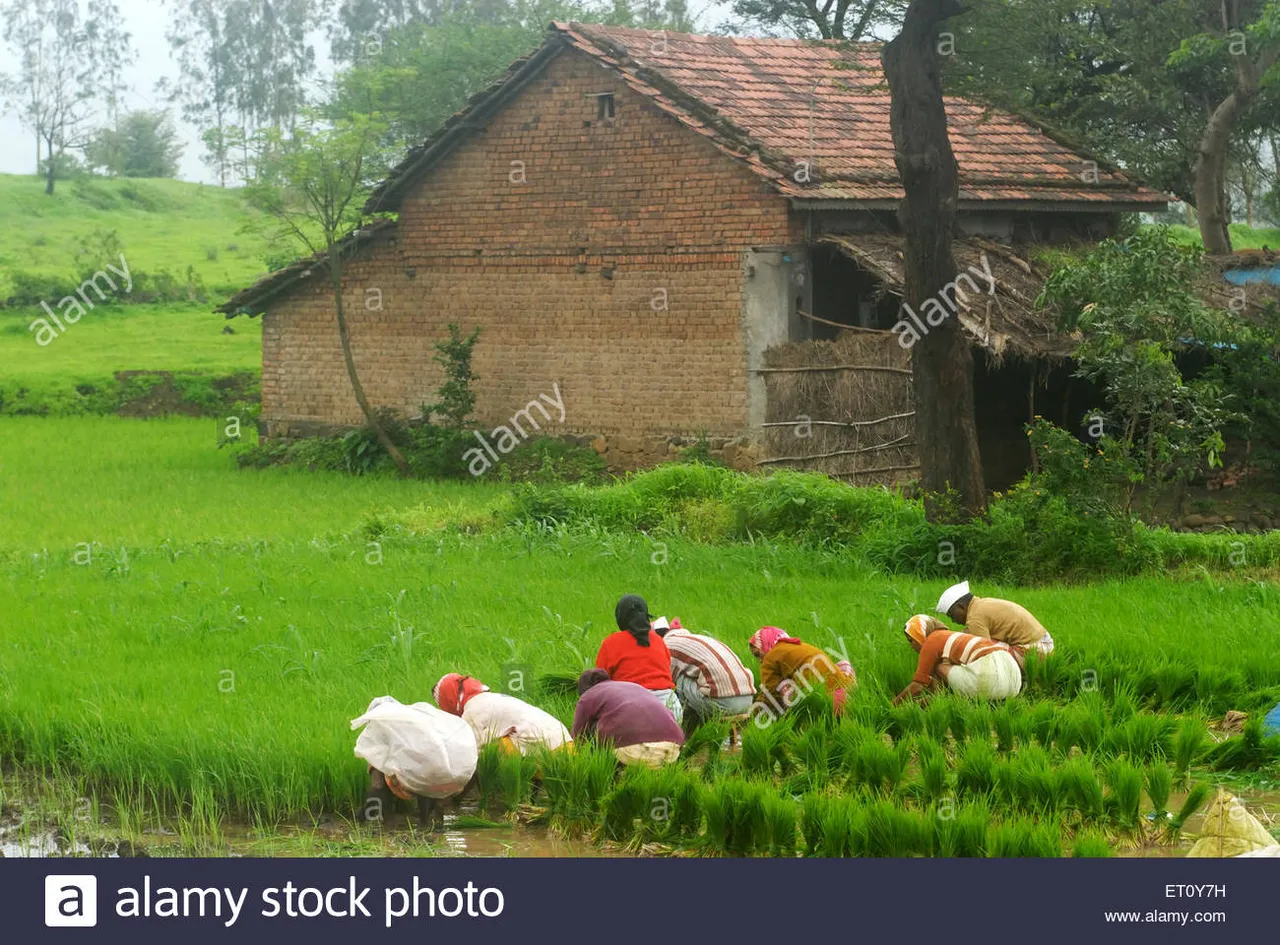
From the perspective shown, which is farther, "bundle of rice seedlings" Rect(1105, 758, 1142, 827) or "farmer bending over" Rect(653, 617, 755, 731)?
"farmer bending over" Rect(653, 617, 755, 731)

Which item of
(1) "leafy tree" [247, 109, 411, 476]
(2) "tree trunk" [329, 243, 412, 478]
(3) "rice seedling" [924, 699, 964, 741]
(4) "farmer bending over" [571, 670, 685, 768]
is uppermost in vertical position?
(1) "leafy tree" [247, 109, 411, 476]

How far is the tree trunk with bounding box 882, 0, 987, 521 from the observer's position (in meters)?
13.8

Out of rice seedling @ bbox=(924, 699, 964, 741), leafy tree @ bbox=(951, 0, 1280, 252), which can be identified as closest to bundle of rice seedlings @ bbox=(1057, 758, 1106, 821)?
rice seedling @ bbox=(924, 699, 964, 741)

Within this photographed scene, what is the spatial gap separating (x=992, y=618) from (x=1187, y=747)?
163cm

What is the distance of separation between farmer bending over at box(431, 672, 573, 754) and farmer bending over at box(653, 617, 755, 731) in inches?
35.6

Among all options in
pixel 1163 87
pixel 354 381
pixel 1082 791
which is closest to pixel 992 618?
pixel 1082 791

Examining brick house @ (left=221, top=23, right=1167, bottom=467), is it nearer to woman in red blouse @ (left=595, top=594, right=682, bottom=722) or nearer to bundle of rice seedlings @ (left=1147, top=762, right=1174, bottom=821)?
woman in red blouse @ (left=595, top=594, right=682, bottom=722)

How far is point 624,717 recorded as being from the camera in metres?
8.20

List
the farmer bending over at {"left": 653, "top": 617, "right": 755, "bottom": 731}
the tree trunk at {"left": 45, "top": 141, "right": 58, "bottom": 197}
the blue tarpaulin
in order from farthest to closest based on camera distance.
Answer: the tree trunk at {"left": 45, "top": 141, "right": 58, "bottom": 197} → the blue tarpaulin → the farmer bending over at {"left": 653, "top": 617, "right": 755, "bottom": 731}

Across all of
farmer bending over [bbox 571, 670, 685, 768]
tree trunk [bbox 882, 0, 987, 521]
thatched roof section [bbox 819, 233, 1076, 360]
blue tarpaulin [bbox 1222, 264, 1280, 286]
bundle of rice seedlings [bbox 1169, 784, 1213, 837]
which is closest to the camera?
bundle of rice seedlings [bbox 1169, 784, 1213, 837]

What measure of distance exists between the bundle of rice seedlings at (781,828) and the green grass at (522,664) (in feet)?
0.03

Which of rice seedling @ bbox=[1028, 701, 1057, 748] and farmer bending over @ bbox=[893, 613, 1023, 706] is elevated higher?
farmer bending over @ bbox=[893, 613, 1023, 706]

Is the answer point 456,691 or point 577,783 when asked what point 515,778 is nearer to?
point 577,783

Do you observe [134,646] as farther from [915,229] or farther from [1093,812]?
[915,229]
